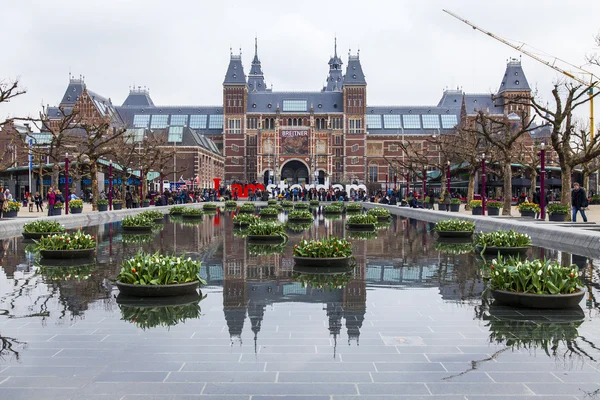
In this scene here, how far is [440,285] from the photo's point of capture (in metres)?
8.78

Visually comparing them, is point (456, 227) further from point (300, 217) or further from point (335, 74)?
point (335, 74)

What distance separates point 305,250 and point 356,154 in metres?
81.4

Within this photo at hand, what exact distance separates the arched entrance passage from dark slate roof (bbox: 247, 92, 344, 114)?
8278 mm

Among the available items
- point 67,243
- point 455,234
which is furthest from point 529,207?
point 67,243

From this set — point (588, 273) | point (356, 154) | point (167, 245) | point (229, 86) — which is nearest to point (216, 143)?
point (229, 86)

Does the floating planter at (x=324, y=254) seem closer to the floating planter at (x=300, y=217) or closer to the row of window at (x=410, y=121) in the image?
the floating planter at (x=300, y=217)

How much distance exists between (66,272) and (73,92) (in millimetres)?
81454

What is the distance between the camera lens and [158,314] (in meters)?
6.68

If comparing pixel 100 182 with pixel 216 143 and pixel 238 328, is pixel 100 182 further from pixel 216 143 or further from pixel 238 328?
pixel 216 143

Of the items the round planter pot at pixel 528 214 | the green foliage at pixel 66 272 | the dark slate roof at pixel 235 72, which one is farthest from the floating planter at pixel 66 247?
the dark slate roof at pixel 235 72

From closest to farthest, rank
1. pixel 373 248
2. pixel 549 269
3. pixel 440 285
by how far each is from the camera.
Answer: pixel 549 269
pixel 440 285
pixel 373 248

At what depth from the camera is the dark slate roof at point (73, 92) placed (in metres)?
83.9

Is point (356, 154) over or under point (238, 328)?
over

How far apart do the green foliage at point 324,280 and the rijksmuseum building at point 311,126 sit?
76.1 metres
